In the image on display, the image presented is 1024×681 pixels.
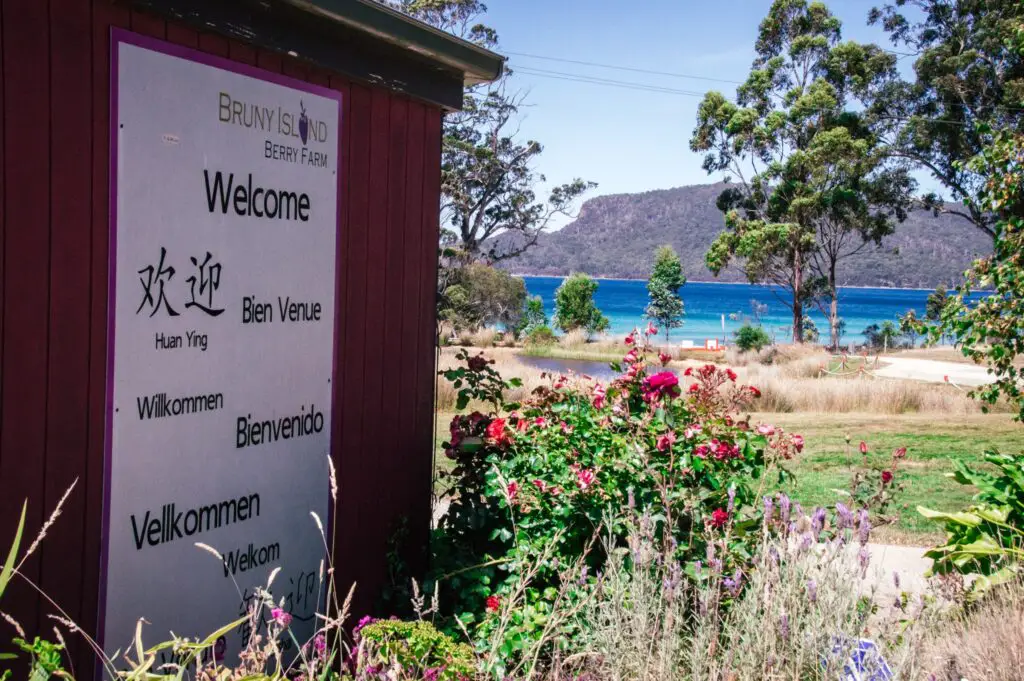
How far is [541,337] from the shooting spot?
3628 cm

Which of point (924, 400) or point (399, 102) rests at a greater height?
point (399, 102)

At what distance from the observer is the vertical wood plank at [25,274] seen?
2270mm

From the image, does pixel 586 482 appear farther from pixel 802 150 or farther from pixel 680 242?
pixel 680 242

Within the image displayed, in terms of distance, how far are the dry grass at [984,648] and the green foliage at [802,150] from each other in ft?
98.7

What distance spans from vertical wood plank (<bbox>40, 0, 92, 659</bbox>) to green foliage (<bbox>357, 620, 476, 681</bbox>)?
871mm

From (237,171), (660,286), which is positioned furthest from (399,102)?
(660,286)

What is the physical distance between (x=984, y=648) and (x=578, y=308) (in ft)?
142

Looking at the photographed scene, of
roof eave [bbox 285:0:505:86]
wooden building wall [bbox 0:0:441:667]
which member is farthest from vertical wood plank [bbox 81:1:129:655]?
roof eave [bbox 285:0:505:86]

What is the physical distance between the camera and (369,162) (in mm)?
3707

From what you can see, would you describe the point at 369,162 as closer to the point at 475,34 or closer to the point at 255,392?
the point at 255,392

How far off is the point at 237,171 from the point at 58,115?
0.69 metres

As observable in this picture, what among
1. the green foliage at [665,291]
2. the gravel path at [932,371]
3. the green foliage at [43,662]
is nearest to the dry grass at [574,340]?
the gravel path at [932,371]

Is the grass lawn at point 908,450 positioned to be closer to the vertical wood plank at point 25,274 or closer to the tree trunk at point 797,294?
the vertical wood plank at point 25,274

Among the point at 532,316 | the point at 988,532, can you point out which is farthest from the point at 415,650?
the point at 532,316
